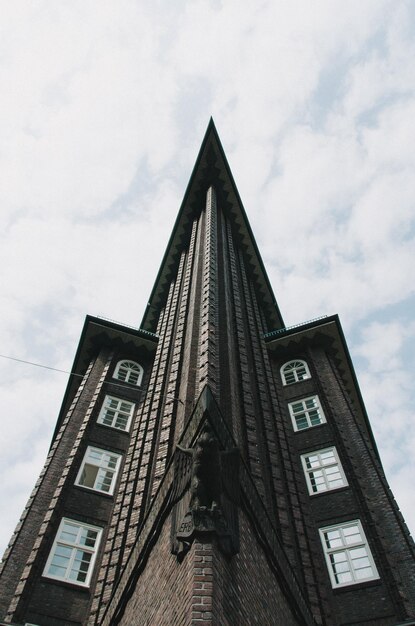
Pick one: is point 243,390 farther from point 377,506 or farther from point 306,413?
point 306,413

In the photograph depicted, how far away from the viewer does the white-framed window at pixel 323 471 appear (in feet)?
62.0

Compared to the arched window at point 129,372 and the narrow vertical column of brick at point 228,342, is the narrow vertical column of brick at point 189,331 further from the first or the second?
the arched window at point 129,372

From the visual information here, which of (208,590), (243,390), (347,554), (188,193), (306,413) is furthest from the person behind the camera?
A: (188,193)

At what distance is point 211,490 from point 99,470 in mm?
10526

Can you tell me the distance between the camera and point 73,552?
1534cm

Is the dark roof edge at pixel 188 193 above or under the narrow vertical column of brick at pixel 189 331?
above

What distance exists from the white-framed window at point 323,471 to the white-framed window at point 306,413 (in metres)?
1.67

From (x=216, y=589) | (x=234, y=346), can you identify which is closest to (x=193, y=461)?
(x=216, y=589)

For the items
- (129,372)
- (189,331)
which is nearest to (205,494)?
(189,331)

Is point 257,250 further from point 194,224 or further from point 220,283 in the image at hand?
point 220,283

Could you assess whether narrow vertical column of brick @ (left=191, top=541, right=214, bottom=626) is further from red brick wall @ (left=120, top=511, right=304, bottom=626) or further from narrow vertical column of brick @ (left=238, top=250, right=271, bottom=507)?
narrow vertical column of brick @ (left=238, top=250, right=271, bottom=507)

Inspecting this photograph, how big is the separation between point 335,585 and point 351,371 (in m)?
13.8

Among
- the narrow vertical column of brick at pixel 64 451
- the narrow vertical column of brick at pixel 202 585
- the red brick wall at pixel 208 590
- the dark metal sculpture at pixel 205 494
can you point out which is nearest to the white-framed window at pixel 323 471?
the narrow vertical column of brick at pixel 64 451

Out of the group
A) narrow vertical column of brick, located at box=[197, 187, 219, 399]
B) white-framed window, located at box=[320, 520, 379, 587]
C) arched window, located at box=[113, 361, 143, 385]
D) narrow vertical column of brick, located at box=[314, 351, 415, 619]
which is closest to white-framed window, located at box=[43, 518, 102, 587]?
narrow vertical column of brick, located at box=[197, 187, 219, 399]
